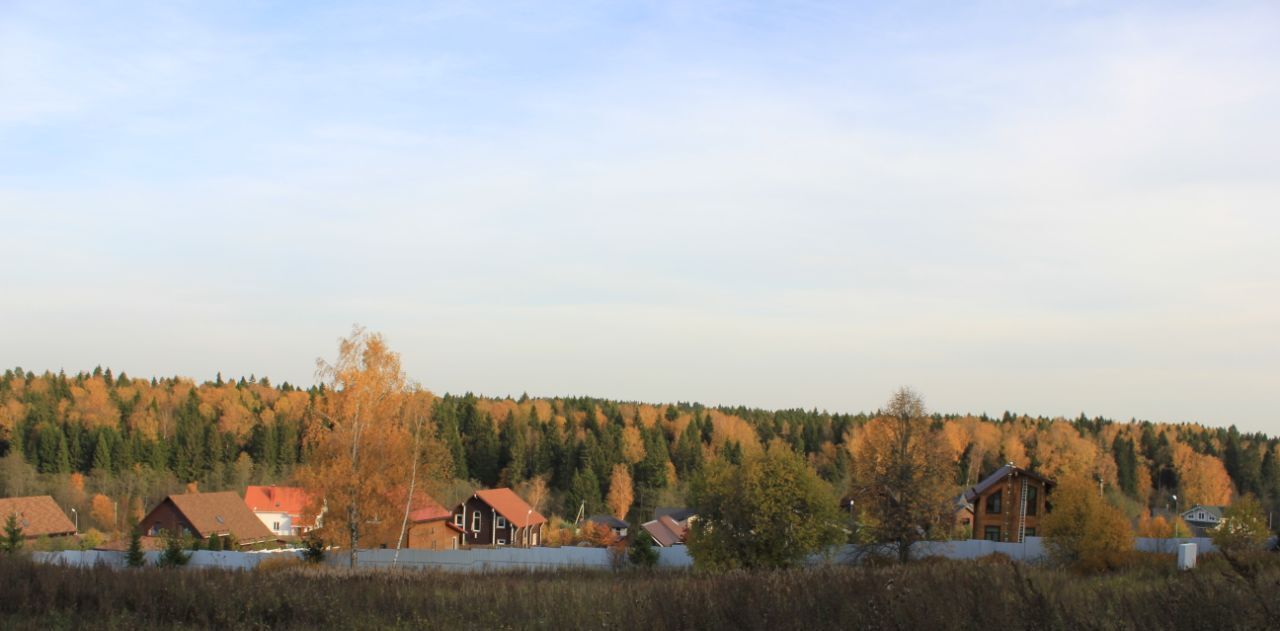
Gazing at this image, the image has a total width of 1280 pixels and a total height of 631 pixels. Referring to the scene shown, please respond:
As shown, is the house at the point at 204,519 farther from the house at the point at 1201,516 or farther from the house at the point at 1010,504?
the house at the point at 1201,516

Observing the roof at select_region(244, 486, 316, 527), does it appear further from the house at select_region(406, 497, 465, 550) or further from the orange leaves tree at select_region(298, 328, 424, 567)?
the orange leaves tree at select_region(298, 328, 424, 567)

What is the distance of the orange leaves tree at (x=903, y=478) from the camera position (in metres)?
39.4

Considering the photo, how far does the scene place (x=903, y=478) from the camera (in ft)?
132

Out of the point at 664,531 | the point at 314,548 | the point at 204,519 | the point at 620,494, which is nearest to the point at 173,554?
the point at 314,548

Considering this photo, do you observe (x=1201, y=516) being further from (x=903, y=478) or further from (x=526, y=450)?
(x=903, y=478)

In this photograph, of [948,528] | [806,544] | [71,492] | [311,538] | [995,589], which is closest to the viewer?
[995,589]

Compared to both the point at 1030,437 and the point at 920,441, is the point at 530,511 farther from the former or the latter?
the point at 1030,437

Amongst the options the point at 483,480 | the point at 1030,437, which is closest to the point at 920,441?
the point at 483,480

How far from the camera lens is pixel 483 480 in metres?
103

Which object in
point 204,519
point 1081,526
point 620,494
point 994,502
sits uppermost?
point 1081,526

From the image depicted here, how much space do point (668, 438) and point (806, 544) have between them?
317 ft

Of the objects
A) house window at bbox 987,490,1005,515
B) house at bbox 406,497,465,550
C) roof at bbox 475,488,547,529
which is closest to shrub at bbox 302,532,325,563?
house at bbox 406,497,465,550

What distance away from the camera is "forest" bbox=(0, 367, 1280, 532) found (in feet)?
286

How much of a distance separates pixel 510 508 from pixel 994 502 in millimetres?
32257
